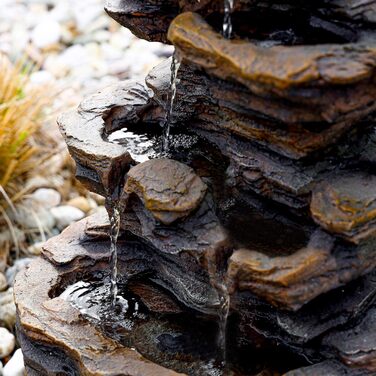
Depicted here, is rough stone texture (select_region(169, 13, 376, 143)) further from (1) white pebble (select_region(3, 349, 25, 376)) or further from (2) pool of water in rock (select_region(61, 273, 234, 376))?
(1) white pebble (select_region(3, 349, 25, 376))

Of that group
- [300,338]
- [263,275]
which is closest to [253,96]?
[263,275]

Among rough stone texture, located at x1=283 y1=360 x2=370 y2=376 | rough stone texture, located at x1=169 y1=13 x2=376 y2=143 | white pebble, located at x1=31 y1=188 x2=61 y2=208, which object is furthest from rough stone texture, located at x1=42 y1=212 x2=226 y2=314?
white pebble, located at x1=31 y1=188 x2=61 y2=208

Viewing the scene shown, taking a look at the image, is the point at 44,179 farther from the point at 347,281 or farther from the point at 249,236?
the point at 347,281

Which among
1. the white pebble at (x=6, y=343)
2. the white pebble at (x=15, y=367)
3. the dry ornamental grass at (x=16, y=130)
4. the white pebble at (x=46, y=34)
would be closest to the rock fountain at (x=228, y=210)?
the white pebble at (x=15, y=367)

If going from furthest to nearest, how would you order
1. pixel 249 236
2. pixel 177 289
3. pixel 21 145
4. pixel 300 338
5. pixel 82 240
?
1. pixel 21 145
2. pixel 82 240
3. pixel 177 289
4. pixel 249 236
5. pixel 300 338

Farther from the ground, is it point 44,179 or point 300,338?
point 300,338

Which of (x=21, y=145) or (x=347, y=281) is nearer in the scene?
(x=347, y=281)
